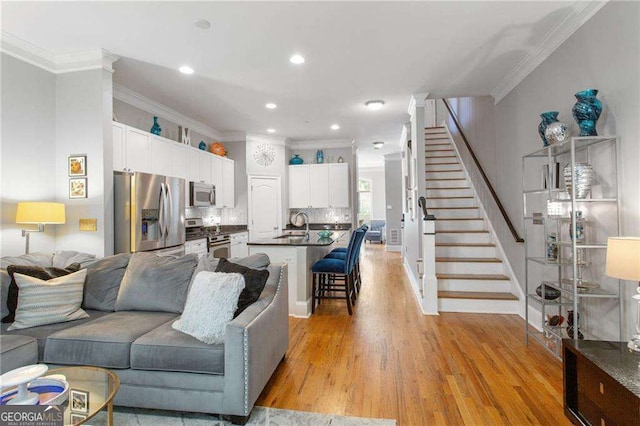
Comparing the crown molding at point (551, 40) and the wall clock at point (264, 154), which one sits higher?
the crown molding at point (551, 40)

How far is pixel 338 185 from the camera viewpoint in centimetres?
707

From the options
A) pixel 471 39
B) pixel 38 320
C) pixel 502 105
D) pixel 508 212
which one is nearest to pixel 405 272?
pixel 508 212

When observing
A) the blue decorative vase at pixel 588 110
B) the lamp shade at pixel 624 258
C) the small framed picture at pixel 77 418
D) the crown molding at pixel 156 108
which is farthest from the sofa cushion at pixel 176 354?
the crown molding at pixel 156 108

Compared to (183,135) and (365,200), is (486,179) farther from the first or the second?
(365,200)

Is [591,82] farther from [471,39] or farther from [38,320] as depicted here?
[38,320]

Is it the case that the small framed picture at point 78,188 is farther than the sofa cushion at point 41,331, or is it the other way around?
the small framed picture at point 78,188

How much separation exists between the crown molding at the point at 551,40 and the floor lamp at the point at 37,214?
4.74 metres

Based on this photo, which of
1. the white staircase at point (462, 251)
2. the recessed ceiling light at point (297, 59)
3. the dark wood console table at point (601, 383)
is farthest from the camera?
the white staircase at point (462, 251)

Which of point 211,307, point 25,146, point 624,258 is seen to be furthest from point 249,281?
point 25,146

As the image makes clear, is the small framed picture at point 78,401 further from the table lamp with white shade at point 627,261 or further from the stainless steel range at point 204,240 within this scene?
the stainless steel range at point 204,240

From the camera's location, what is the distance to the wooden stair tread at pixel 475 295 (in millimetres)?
3941

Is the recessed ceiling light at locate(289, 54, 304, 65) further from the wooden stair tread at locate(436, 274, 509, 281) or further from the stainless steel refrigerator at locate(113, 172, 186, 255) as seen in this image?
the wooden stair tread at locate(436, 274, 509, 281)

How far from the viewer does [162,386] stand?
1963 mm

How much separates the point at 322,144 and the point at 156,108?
3586 millimetres
